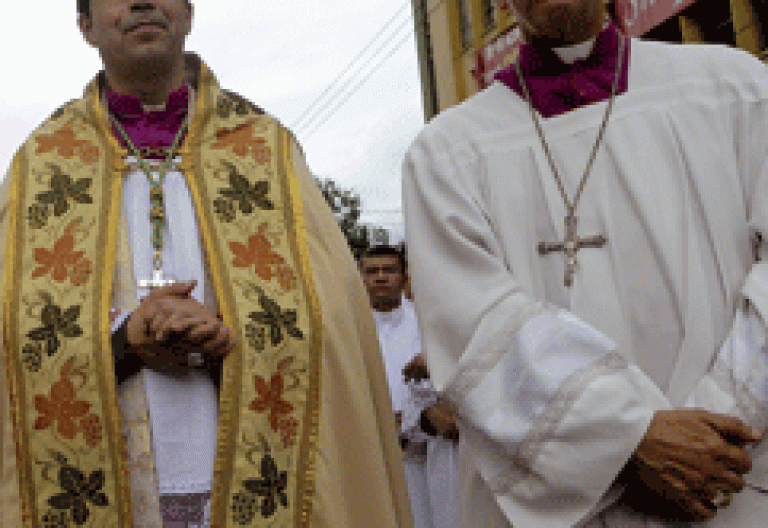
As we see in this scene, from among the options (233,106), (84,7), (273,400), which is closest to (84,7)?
(84,7)

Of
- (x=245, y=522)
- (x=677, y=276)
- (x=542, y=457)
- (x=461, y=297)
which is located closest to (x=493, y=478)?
(x=542, y=457)

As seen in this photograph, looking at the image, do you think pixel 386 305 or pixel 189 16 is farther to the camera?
pixel 386 305

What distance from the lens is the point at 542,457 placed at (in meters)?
2.26

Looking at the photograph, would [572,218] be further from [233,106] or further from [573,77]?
[233,106]

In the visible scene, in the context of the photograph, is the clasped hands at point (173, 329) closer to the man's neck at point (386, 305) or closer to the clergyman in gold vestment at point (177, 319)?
the clergyman in gold vestment at point (177, 319)

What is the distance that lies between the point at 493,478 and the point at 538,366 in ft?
0.95

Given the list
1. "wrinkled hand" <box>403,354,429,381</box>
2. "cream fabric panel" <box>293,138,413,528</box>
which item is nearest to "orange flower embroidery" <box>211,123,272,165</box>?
"cream fabric panel" <box>293,138,413,528</box>

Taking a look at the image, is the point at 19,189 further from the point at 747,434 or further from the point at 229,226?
the point at 747,434

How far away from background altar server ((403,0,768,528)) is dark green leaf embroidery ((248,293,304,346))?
51 centimetres

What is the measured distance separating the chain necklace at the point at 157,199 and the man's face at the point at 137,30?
231 mm

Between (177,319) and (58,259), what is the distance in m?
0.62

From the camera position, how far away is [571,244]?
2.51m

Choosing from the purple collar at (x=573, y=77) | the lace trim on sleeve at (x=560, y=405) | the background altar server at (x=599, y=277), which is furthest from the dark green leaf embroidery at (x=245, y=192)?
the lace trim on sleeve at (x=560, y=405)

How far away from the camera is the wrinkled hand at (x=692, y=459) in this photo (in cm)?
211
